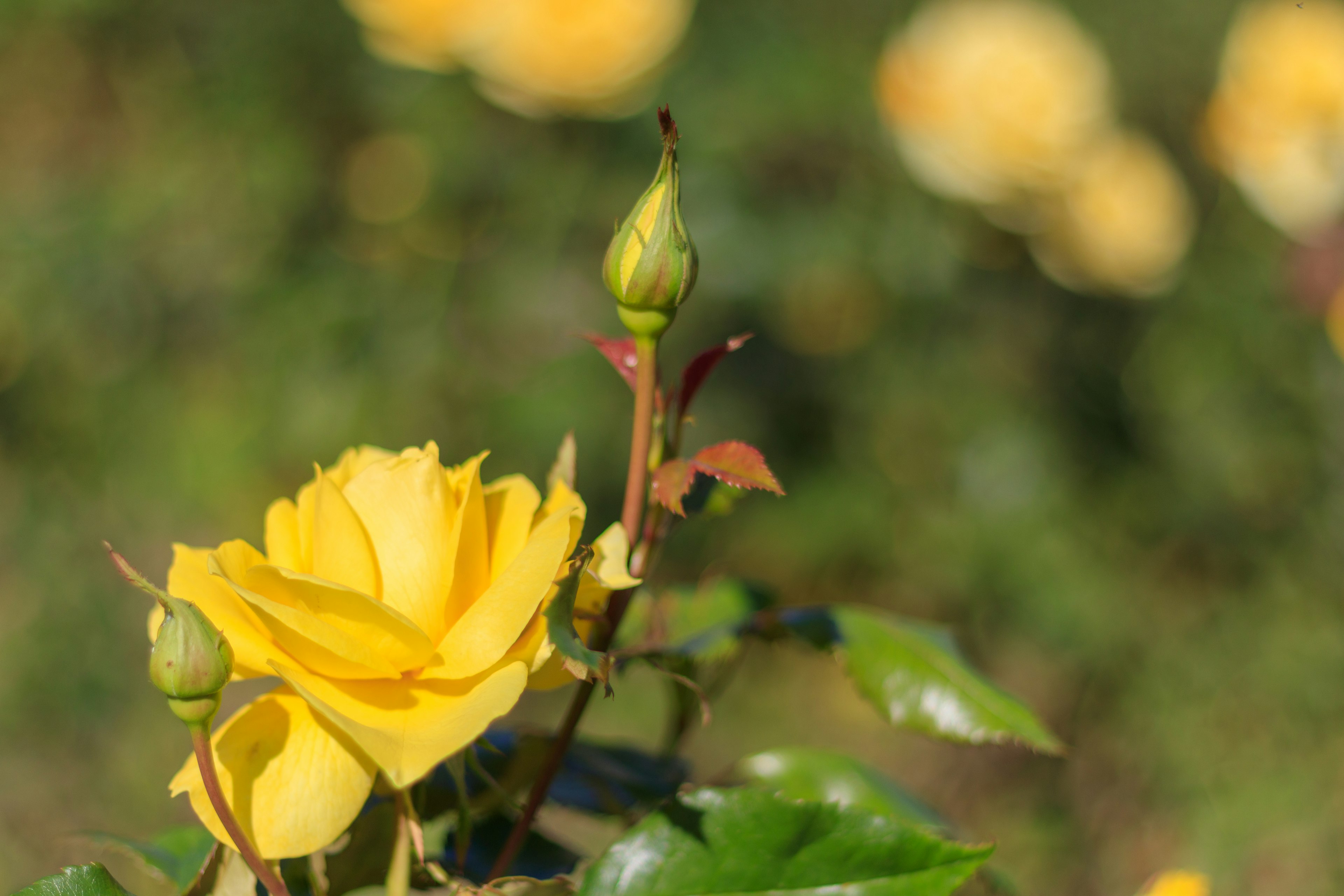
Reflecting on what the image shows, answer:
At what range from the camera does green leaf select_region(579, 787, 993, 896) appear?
310 mm

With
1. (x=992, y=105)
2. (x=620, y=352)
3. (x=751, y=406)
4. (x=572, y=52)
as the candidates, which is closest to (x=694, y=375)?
(x=620, y=352)

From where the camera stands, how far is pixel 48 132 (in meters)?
2.04

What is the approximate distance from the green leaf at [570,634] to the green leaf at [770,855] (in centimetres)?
9

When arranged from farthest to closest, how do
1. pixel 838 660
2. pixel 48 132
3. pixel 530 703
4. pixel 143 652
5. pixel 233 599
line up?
pixel 48 132
pixel 530 703
pixel 143 652
pixel 838 660
pixel 233 599

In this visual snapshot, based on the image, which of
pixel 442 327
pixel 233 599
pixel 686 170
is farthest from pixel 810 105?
pixel 233 599

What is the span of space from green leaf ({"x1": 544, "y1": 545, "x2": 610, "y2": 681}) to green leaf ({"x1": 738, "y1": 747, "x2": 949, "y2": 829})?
21cm

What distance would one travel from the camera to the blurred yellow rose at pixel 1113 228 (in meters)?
1.56

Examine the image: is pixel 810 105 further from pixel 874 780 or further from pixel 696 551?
pixel 874 780

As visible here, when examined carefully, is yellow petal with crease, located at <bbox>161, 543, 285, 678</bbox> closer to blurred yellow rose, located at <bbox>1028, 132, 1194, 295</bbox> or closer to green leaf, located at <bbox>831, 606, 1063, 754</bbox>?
green leaf, located at <bbox>831, 606, 1063, 754</bbox>

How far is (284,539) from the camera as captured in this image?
0.33 metres

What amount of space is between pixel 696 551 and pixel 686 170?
66 centimetres

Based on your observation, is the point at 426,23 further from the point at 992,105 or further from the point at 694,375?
the point at 694,375

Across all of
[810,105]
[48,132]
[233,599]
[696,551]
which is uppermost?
[233,599]

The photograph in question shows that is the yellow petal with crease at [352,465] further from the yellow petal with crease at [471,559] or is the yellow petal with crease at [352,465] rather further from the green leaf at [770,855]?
the green leaf at [770,855]
